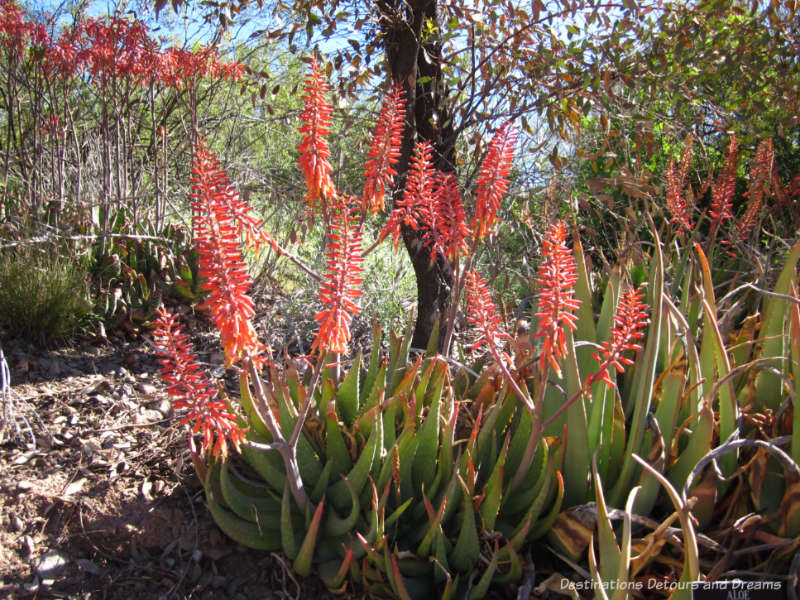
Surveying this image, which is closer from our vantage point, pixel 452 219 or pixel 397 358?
pixel 452 219

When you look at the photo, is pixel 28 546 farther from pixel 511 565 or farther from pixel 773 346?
pixel 773 346

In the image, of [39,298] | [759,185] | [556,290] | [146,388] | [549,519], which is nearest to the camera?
[556,290]

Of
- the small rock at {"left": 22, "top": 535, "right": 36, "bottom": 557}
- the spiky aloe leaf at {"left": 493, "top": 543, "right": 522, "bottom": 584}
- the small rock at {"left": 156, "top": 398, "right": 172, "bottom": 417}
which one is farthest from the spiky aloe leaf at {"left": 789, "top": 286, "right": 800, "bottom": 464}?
the small rock at {"left": 156, "top": 398, "right": 172, "bottom": 417}

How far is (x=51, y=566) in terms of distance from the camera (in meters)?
1.89

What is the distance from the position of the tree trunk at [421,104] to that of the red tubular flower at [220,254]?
1.95m

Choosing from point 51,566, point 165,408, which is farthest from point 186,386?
point 165,408

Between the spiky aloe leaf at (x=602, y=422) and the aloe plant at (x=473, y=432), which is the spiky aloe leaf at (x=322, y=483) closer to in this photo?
the aloe plant at (x=473, y=432)

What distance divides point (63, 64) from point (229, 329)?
4.11 meters

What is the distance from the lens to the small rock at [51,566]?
1.86 metres

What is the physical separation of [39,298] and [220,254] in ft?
9.76

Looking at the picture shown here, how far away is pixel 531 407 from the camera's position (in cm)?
154

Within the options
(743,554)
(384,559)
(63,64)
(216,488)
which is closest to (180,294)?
(63,64)

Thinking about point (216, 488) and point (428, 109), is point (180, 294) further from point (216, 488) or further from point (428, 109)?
point (216, 488)

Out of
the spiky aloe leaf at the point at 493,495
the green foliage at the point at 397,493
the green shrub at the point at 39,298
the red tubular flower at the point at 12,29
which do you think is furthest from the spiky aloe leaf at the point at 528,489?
the red tubular flower at the point at 12,29
